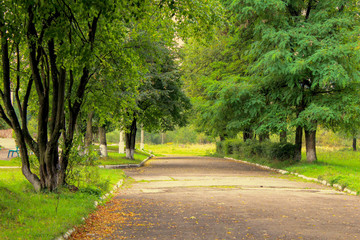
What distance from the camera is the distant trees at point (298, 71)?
18359 mm

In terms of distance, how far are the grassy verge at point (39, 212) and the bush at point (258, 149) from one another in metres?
16.4

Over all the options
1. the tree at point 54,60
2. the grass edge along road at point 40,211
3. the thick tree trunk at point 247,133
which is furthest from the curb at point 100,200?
the thick tree trunk at point 247,133

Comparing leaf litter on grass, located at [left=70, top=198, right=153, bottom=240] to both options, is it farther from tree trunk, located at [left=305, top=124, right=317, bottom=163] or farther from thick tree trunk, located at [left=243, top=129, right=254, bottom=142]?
thick tree trunk, located at [left=243, top=129, right=254, bottom=142]

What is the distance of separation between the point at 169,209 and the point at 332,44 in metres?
13.7

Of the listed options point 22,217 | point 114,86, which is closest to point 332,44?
point 114,86

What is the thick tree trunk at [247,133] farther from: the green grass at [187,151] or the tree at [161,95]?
the green grass at [187,151]

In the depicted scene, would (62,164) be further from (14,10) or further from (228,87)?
(228,87)

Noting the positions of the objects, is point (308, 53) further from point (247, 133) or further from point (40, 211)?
point (40, 211)

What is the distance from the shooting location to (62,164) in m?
10.3

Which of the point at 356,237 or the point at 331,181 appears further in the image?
the point at 331,181

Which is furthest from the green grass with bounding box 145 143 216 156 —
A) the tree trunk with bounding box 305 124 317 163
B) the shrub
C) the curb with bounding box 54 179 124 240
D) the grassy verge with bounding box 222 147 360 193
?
the curb with bounding box 54 179 124 240

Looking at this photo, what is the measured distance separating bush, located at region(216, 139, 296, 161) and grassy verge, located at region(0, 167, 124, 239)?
16.4 metres

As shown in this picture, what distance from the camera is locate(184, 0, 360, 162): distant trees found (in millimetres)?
18359

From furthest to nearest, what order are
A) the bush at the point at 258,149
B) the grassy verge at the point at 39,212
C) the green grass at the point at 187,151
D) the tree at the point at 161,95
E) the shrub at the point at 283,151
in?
the green grass at the point at 187,151 < the tree at the point at 161,95 < the bush at the point at 258,149 < the shrub at the point at 283,151 < the grassy verge at the point at 39,212
